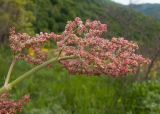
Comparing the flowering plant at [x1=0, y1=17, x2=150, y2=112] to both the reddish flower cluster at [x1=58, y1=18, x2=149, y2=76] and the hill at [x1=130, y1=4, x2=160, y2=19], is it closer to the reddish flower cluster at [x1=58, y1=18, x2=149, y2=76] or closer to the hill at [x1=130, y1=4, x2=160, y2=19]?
the reddish flower cluster at [x1=58, y1=18, x2=149, y2=76]

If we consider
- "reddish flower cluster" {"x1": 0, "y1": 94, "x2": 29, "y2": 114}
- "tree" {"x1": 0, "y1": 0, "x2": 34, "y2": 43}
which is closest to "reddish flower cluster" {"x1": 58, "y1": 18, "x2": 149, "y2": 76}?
"reddish flower cluster" {"x1": 0, "y1": 94, "x2": 29, "y2": 114}

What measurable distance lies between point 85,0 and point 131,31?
49913 mm

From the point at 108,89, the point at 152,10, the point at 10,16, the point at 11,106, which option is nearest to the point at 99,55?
the point at 11,106

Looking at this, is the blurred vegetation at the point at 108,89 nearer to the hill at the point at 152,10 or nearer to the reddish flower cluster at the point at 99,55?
the hill at the point at 152,10

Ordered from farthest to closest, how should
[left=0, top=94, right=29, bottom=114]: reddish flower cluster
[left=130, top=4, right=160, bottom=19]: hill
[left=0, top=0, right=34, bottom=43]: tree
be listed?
1. [left=0, top=0, right=34, bottom=43]: tree
2. [left=130, top=4, right=160, bottom=19]: hill
3. [left=0, top=94, right=29, bottom=114]: reddish flower cluster

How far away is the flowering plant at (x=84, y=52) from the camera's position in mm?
1917

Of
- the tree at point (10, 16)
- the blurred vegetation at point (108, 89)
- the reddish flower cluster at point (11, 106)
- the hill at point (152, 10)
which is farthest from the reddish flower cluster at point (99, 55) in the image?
the tree at point (10, 16)

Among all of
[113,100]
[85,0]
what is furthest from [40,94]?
[85,0]

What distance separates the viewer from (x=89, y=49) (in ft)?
6.48

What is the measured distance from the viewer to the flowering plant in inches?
75.5

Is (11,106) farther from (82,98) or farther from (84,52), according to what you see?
(82,98)

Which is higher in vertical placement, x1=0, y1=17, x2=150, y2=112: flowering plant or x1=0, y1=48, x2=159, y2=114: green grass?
x1=0, y1=17, x2=150, y2=112: flowering plant

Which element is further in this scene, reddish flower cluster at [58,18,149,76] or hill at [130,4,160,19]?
hill at [130,4,160,19]

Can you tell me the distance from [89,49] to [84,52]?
46 mm
